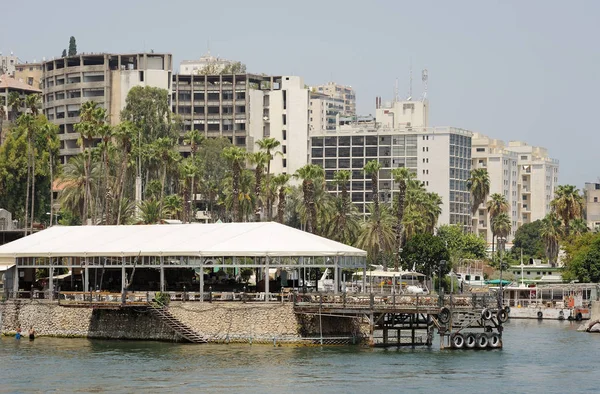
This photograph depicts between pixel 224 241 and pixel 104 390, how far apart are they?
840 inches

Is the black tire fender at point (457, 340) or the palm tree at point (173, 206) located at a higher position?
the palm tree at point (173, 206)

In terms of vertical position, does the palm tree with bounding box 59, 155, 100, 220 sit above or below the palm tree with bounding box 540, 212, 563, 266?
above

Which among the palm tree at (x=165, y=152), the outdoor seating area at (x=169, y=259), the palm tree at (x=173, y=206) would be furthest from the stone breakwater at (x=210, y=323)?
the palm tree at (x=165, y=152)

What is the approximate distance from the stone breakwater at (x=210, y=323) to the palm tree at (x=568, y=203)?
91.3 metres

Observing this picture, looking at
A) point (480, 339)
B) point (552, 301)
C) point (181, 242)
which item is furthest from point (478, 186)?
point (480, 339)

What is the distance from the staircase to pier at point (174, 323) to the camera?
7494 cm

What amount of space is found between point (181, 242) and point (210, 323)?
272 inches

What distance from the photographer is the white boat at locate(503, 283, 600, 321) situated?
125 meters

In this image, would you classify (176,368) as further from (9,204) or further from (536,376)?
(9,204)

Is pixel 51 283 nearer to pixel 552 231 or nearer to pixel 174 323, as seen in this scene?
pixel 174 323

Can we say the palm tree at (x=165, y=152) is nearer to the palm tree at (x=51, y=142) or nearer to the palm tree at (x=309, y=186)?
the palm tree at (x=51, y=142)

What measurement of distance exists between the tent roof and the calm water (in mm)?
5826

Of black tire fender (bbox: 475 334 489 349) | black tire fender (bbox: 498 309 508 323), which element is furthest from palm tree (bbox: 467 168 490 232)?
black tire fender (bbox: 475 334 489 349)

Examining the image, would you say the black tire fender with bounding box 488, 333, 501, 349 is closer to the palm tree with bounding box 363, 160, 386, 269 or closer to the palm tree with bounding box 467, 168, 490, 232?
the palm tree with bounding box 363, 160, 386, 269
